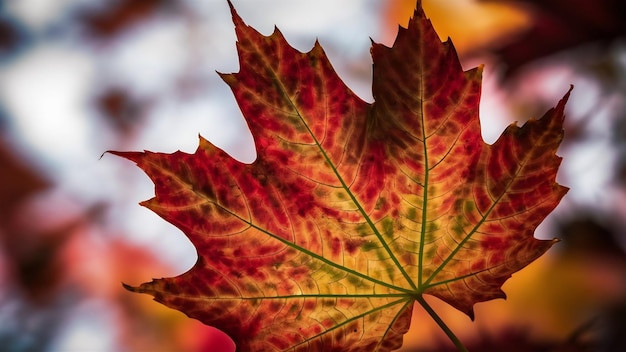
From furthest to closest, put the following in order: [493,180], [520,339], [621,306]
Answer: [621,306] < [520,339] < [493,180]

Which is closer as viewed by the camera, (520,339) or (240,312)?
(240,312)

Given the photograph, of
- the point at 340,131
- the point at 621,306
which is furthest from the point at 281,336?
the point at 621,306

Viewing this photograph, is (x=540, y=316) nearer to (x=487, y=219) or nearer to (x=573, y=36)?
(x=573, y=36)

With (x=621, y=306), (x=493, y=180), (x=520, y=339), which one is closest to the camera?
(x=493, y=180)

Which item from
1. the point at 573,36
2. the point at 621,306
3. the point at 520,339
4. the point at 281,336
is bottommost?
the point at 281,336

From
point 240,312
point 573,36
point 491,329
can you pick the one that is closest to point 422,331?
point 491,329

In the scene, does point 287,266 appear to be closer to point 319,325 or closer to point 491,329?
point 319,325

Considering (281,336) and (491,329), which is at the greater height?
(491,329)
